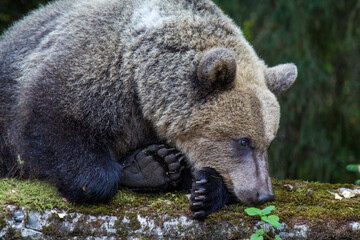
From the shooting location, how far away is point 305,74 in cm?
832

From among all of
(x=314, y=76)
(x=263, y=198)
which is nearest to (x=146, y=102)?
(x=263, y=198)

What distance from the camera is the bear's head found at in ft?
14.8

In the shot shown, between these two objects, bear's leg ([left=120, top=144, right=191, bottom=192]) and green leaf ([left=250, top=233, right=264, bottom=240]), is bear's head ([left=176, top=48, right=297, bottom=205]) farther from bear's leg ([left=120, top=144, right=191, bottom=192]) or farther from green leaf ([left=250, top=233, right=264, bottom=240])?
green leaf ([left=250, top=233, right=264, bottom=240])

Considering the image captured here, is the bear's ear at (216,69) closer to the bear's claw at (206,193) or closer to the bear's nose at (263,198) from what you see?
the bear's claw at (206,193)

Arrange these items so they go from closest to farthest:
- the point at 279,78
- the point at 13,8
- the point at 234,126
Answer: the point at 234,126, the point at 279,78, the point at 13,8

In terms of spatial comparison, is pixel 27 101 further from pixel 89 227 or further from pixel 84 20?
pixel 89 227

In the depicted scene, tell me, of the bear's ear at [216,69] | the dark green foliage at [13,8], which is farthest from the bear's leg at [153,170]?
the dark green foliage at [13,8]

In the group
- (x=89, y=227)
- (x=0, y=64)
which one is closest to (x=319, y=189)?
(x=89, y=227)

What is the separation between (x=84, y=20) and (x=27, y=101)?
115 centimetres

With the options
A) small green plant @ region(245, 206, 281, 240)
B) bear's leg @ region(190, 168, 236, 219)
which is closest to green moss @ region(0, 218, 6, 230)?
bear's leg @ region(190, 168, 236, 219)

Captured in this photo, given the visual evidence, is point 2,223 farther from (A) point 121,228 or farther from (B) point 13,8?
(B) point 13,8

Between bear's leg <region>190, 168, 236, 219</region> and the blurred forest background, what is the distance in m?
3.87

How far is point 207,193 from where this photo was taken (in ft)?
14.7

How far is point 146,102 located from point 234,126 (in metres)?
0.97
